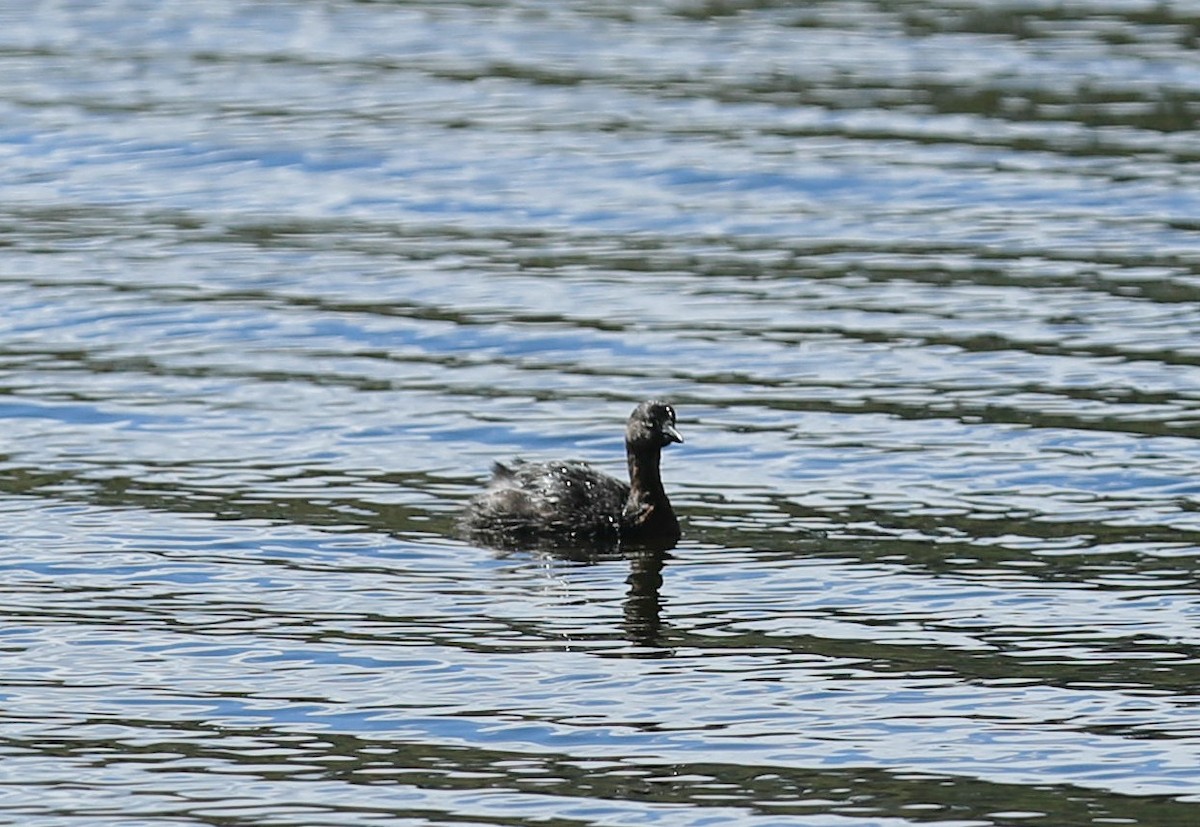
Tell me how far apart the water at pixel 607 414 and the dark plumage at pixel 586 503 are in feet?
0.77

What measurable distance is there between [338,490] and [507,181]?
990cm

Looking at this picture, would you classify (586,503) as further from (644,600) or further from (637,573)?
(644,600)

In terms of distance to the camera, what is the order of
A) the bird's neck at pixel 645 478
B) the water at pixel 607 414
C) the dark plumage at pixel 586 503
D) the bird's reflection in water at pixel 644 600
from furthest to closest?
the bird's neck at pixel 645 478 < the dark plumage at pixel 586 503 < the bird's reflection in water at pixel 644 600 < the water at pixel 607 414

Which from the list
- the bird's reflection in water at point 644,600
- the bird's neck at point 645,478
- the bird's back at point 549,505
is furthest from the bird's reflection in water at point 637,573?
the bird's neck at point 645,478

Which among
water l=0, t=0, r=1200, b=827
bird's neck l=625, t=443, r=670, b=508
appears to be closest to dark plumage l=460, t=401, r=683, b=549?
bird's neck l=625, t=443, r=670, b=508

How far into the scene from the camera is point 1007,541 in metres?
15.5

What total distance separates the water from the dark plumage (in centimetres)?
23

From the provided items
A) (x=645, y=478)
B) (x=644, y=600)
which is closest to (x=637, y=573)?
(x=644, y=600)

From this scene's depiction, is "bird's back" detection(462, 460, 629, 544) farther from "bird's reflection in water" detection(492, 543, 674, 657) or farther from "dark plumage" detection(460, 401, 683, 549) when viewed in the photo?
"bird's reflection in water" detection(492, 543, 674, 657)

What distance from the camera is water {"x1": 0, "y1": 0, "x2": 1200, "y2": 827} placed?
39.2 feet

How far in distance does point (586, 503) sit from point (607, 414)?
7.41ft

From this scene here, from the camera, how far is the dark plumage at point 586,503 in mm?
16078

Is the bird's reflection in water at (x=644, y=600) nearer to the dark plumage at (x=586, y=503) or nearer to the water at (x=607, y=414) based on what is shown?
the water at (x=607, y=414)

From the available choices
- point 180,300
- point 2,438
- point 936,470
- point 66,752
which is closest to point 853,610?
point 936,470
